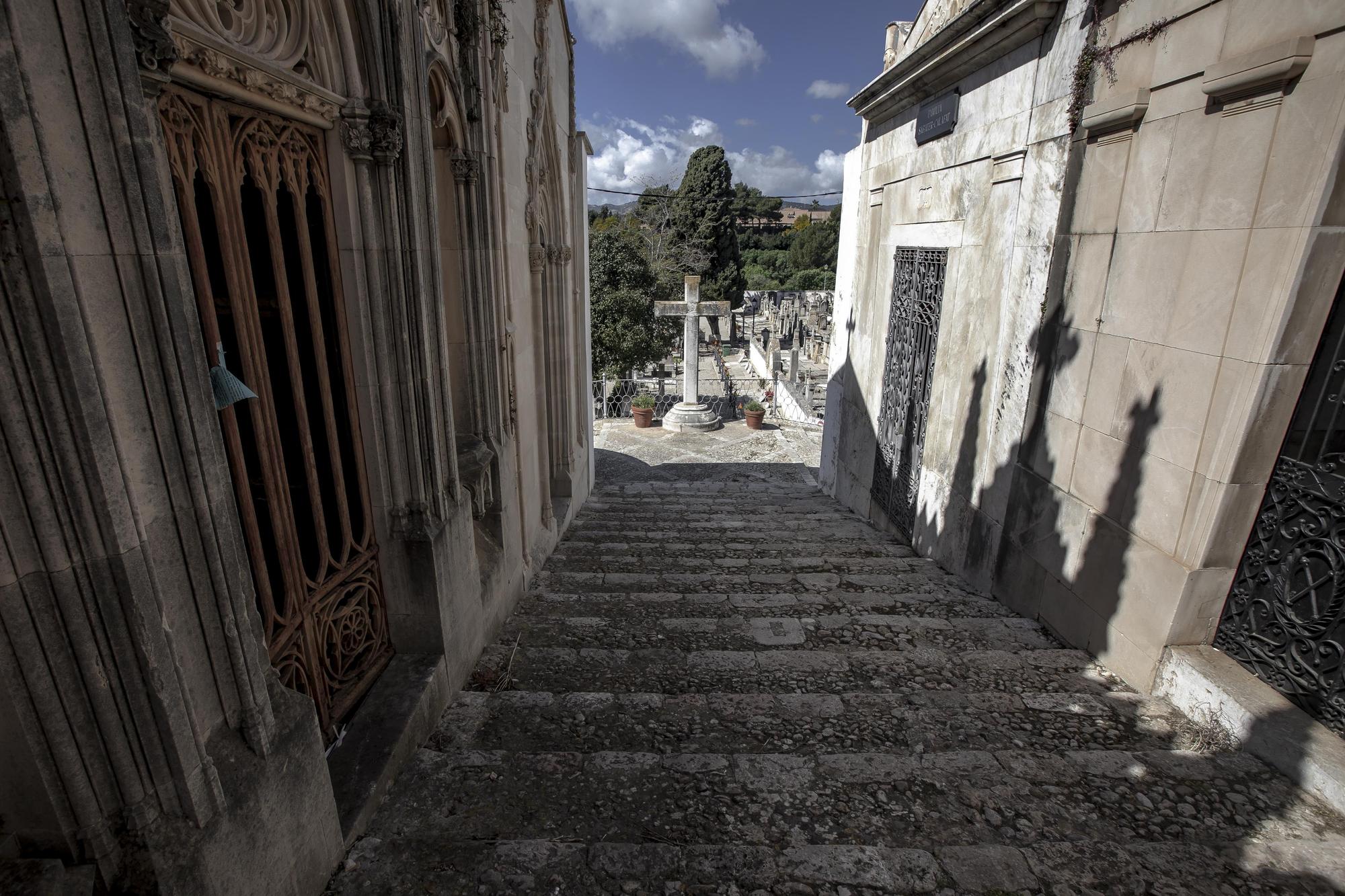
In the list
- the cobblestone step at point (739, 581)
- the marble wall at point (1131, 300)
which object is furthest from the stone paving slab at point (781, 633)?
the cobblestone step at point (739, 581)

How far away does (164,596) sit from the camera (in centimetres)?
177

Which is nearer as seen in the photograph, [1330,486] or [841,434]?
[1330,486]

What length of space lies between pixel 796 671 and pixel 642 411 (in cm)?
1474

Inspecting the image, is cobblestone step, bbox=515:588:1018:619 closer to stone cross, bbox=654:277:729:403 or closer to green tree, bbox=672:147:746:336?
stone cross, bbox=654:277:729:403

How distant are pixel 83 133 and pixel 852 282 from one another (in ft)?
31.1

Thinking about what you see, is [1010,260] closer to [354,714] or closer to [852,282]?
[852,282]

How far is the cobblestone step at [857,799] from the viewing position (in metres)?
2.70

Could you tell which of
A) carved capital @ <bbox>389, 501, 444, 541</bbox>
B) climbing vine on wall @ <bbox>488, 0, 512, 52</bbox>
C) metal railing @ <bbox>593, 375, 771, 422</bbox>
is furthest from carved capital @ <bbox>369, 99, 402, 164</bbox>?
metal railing @ <bbox>593, 375, 771, 422</bbox>

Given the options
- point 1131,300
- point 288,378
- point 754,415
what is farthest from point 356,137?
point 754,415

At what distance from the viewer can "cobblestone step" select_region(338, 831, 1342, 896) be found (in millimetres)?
2402

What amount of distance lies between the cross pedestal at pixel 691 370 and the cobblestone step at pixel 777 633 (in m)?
13.3

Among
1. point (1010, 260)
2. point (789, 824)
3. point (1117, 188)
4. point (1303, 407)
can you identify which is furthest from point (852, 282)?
point (789, 824)

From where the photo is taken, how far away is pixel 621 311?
20328 mm

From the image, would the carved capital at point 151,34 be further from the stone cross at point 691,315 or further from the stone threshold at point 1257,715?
the stone cross at point 691,315
